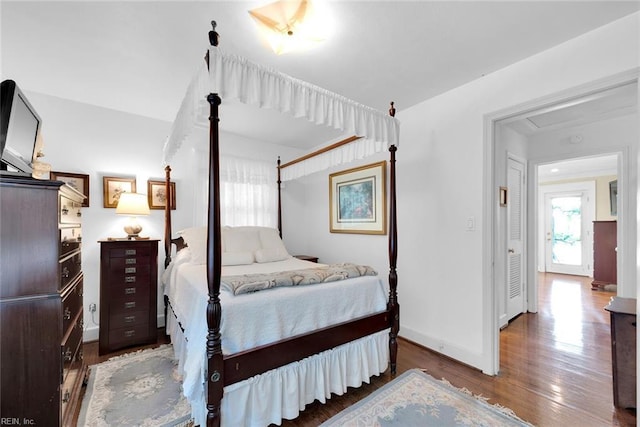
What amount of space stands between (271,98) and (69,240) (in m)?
1.47

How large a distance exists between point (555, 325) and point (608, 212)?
4.26 metres

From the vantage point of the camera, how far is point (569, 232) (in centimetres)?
653

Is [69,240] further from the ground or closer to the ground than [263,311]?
further from the ground

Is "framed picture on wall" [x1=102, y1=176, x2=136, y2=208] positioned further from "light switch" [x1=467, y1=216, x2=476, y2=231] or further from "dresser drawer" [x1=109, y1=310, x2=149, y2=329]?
"light switch" [x1=467, y1=216, x2=476, y2=231]

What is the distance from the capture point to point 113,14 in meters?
1.65

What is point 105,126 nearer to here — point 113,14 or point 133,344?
point 113,14

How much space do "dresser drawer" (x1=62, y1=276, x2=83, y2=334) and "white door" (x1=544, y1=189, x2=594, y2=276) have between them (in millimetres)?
8741

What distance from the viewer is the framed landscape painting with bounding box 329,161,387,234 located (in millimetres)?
3354

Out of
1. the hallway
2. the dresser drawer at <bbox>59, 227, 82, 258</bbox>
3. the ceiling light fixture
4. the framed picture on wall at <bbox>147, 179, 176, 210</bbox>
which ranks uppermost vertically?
the ceiling light fixture

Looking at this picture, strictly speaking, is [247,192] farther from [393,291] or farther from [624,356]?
[624,356]

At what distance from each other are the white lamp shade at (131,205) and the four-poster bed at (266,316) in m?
0.75

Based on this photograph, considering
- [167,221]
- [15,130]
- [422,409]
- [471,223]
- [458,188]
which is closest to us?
[15,130]

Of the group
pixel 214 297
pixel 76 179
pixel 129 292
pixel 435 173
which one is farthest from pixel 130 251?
pixel 435 173

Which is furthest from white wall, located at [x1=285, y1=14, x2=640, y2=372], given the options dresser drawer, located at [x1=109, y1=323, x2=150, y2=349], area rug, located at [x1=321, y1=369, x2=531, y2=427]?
dresser drawer, located at [x1=109, y1=323, x2=150, y2=349]
